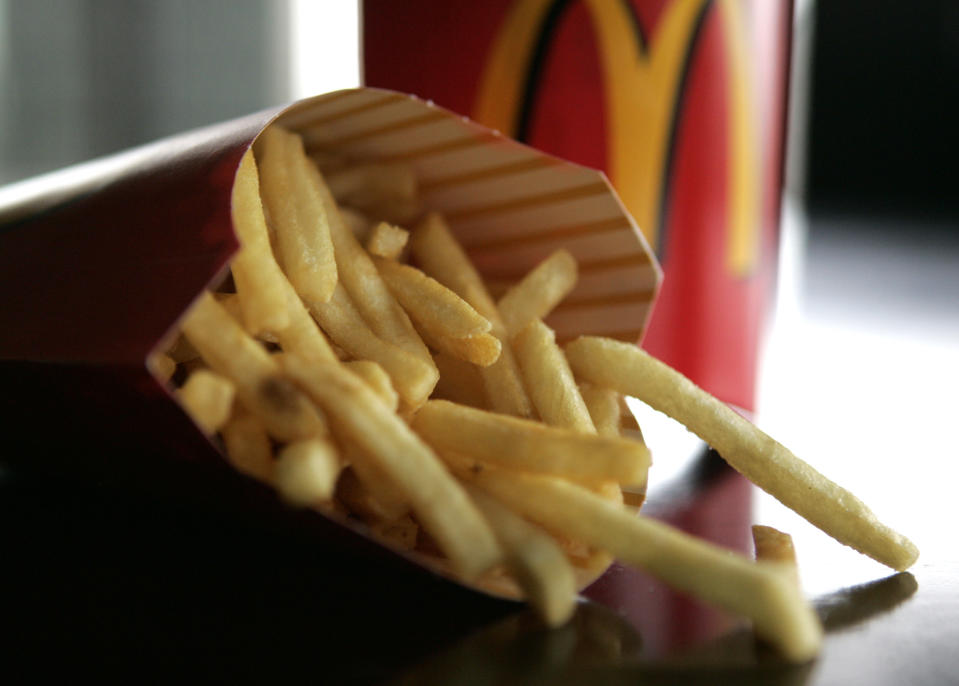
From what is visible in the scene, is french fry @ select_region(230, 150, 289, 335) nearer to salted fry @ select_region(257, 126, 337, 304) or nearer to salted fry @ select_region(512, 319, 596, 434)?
salted fry @ select_region(257, 126, 337, 304)

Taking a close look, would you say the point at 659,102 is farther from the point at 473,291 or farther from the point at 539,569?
the point at 539,569

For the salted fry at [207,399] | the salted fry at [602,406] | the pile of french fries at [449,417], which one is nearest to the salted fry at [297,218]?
the pile of french fries at [449,417]

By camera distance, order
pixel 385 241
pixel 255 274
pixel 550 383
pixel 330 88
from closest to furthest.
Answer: pixel 255 274 < pixel 550 383 < pixel 385 241 < pixel 330 88

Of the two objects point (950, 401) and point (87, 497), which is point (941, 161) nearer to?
point (950, 401)

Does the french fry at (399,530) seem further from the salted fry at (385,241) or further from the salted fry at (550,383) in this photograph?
the salted fry at (385,241)

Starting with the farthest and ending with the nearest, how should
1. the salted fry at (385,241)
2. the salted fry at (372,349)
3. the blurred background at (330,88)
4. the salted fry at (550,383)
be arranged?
the blurred background at (330,88)
the salted fry at (385,241)
the salted fry at (550,383)
the salted fry at (372,349)

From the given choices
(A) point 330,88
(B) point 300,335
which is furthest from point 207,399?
(A) point 330,88

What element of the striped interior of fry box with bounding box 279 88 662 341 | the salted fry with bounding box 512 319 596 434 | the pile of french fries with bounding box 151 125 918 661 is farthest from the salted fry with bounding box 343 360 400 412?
the striped interior of fry box with bounding box 279 88 662 341
